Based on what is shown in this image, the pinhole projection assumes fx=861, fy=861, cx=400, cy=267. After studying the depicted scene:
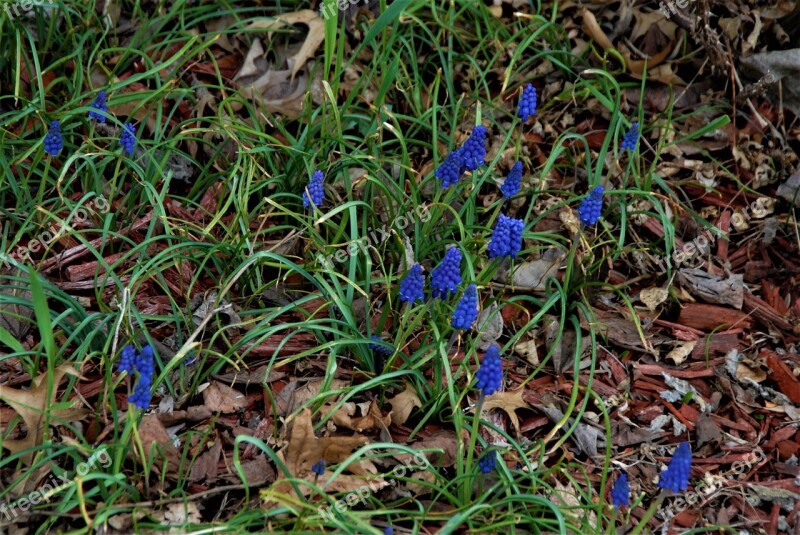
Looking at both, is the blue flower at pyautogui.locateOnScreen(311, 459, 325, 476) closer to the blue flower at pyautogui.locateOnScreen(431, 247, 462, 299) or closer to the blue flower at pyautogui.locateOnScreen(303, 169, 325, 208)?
the blue flower at pyautogui.locateOnScreen(431, 247, 462, 299)

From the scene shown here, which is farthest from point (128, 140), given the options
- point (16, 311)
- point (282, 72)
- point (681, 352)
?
point (681, 352)

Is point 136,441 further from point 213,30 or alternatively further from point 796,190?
point 796,190

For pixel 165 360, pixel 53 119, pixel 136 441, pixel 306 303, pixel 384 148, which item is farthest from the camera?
pixel 384 148

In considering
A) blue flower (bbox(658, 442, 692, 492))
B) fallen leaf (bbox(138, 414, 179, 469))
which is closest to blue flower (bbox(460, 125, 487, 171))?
blue flower (bbox(658, 442, 692, 492))

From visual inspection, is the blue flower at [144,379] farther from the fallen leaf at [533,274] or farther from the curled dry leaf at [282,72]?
the curled dry leaf at [282,72]

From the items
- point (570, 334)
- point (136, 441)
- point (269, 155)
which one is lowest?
point (570, 334)

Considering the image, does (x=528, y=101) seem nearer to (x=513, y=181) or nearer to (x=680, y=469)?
(x=513, y=181)

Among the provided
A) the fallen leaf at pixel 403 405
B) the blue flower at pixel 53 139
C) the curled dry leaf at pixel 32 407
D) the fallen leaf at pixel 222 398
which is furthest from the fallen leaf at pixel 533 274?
the blue flower at pixel 53 139

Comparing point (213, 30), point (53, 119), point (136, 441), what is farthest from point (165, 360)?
point (213, 30)
